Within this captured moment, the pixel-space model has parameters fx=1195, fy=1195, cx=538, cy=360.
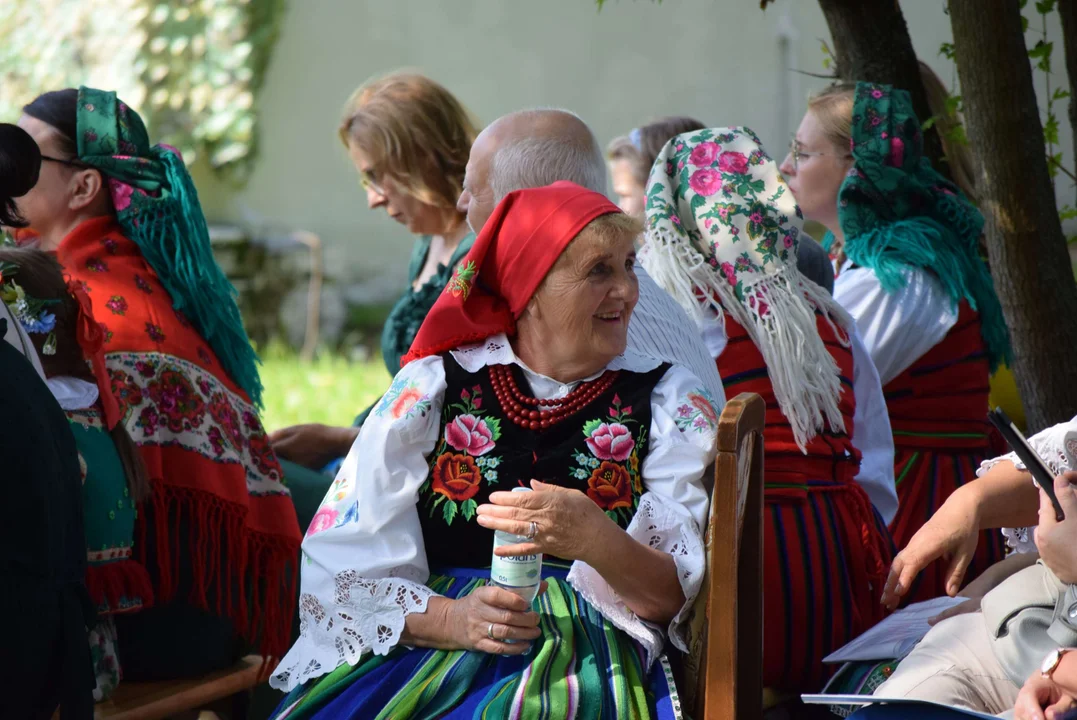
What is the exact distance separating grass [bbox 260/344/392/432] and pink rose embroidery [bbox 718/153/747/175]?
4.35m

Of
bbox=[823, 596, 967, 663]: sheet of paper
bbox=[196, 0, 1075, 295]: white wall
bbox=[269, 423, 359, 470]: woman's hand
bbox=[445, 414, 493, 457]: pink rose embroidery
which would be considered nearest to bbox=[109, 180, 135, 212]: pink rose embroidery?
bbox=[269, 423, 359, 470]: woman's hand

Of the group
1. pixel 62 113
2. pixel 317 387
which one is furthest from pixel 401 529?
pixel 317 387

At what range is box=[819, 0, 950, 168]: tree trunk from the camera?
151 inches

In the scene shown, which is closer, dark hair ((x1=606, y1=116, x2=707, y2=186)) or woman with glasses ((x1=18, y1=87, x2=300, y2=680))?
woman with glasses ((x1=18, y1=87, x2=300, y2=680))

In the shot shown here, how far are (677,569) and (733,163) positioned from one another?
1076 mm

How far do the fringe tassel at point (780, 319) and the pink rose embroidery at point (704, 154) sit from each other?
178 mm

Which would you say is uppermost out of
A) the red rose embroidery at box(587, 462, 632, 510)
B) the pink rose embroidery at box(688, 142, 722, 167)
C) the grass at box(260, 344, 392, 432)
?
the pink rose embroidery at box(688, 142, 722, 167)

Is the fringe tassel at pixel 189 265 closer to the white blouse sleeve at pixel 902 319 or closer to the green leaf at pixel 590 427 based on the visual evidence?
the green leaf at pixel 590 427

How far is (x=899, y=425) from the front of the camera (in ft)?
11.0

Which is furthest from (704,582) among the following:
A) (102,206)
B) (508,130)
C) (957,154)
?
(957,154)

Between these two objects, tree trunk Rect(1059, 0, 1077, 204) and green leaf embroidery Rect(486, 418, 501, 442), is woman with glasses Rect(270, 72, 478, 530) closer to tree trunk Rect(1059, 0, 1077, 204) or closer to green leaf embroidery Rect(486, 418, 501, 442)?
green leaf embroidery Rect(486, 418, 501, 442)

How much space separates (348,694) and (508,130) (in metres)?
1.47

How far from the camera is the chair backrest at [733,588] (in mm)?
1915

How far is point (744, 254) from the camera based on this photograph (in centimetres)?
274
